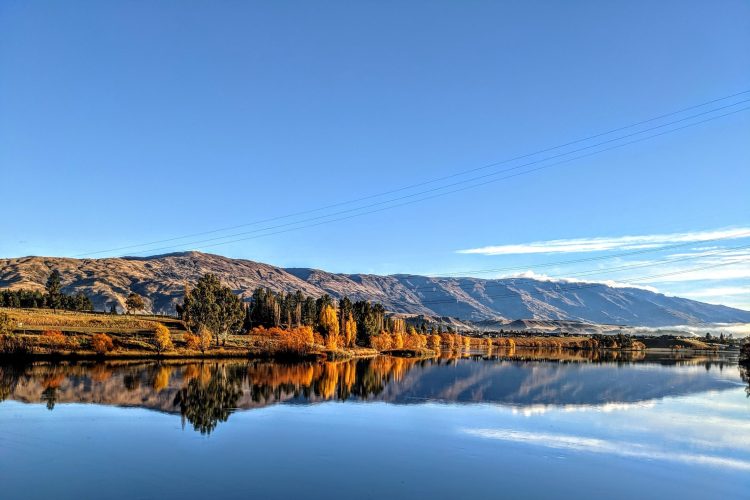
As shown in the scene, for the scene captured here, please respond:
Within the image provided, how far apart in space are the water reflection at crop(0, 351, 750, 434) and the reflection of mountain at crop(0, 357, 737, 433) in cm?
9

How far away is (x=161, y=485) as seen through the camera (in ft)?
85.7

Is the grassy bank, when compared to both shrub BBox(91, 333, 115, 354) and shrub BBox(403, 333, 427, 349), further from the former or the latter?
shrub BBox(403, 333, 427, 349)

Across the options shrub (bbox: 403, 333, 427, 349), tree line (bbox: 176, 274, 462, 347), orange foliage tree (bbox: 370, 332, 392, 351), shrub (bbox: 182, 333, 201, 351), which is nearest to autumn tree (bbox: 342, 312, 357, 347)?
tree line (bbox: 176, 274, 462, 347)

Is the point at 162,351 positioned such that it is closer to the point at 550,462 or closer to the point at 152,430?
the point at 152,430

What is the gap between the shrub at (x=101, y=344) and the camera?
92.5m

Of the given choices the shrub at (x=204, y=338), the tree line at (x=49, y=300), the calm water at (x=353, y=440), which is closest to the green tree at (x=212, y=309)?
the shrub at (x=204, y=338)

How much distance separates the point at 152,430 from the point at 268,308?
4854 inches

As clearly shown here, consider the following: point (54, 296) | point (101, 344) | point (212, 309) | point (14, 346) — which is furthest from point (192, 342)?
point (54, 296)

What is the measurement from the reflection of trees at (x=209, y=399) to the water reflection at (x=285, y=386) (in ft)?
0.26

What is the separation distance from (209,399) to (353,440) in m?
21.4

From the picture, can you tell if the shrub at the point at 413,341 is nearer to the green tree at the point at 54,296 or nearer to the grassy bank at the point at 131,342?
the grassy bank at the point at 131,342

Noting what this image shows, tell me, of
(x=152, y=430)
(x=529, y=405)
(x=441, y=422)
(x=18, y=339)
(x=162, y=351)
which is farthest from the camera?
(x=162, y=351)

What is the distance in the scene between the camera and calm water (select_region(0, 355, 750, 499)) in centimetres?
2720

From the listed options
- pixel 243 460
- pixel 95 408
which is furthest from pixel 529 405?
pixel 95 408
